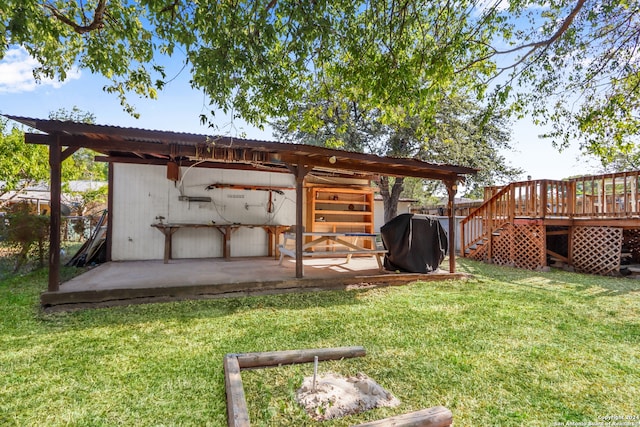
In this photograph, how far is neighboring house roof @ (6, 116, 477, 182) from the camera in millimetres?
4129

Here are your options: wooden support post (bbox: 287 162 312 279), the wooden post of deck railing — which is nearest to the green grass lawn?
wooden support post (bbox: 287 162 312 279)

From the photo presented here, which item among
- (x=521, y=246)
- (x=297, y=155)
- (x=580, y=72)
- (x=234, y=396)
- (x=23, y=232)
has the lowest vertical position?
(x=234, y=396)

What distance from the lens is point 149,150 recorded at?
4.72 m

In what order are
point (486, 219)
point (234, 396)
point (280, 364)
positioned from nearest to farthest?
point (234, 396), point (280, 364), point (486, 219)

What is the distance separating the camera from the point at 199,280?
5.04 m

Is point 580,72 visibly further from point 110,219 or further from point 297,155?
point 110,219

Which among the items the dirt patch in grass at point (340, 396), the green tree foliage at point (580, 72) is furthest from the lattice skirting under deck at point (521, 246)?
the dirt patch in grass at point (340, 396)

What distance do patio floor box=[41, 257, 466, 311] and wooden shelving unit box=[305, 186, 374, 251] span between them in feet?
5.16

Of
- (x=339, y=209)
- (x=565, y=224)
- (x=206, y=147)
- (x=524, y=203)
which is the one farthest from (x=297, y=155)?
(x=565, y=224)

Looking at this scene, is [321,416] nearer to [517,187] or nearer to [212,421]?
[212,421]

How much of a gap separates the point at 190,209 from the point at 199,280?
9.74 ft

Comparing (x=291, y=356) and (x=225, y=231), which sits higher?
A: (x=225, y=231)

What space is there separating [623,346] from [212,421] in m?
3.84

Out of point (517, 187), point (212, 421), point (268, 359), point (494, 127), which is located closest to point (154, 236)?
point (268, 359)
